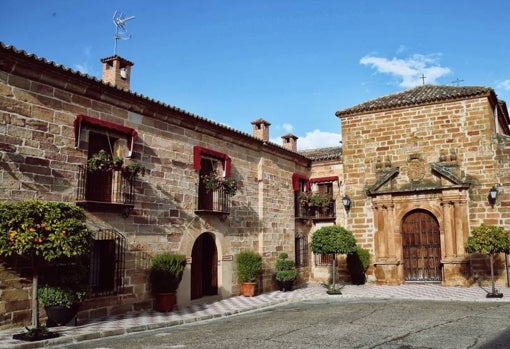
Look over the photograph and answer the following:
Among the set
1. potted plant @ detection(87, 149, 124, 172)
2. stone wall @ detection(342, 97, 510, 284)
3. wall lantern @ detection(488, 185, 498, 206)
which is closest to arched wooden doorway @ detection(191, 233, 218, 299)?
potted plant @ detection(87, 149, 124, 172)

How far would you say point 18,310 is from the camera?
7863 mm

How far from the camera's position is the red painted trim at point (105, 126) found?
9.28m

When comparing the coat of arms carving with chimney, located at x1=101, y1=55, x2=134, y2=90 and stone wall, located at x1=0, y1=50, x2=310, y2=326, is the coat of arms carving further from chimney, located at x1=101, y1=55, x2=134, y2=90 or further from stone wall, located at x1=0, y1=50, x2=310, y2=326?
chimney, located at x1=101, y1=55, x2=134, y2=90

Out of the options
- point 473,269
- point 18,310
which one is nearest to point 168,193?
point 18,310

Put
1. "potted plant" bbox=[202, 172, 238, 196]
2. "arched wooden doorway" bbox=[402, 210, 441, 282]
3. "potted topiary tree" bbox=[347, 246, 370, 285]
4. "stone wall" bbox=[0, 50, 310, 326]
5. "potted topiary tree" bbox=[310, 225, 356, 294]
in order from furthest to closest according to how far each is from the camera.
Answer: "potted topiary tree" bbox=[347, 246, 370, 285] → "arched wooden doorway" bbox=[402, 210, 441, 282] → "potted topiary tree" bbox=[310, 225, 356, 294] → "potted plant" bbox=[202, 172, 238, 196] → "stone wall" bbox=[0, 50, 310, 326]

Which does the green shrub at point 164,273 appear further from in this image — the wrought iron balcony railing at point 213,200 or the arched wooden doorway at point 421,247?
the arched wooden doorway at point 421,247

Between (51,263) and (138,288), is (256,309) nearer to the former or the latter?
(138,288)

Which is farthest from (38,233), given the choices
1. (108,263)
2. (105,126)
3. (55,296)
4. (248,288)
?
(248,288)

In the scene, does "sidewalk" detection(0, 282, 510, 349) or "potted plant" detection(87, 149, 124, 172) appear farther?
"potted plant" detection(87, 149, 124, 172)

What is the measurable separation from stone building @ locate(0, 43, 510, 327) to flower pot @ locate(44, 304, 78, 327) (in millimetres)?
467

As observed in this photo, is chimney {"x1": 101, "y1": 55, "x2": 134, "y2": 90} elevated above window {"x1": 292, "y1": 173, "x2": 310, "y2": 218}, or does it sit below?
above

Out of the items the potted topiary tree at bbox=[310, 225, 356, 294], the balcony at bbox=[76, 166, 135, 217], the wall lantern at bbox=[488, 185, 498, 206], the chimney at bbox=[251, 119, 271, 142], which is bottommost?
the potted topiary tree at bbox=[310, 225, 356, 294]

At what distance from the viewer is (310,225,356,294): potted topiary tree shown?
46.6 ft

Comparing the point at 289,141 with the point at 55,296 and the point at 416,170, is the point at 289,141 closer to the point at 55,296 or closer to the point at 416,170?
the point at 416,170
